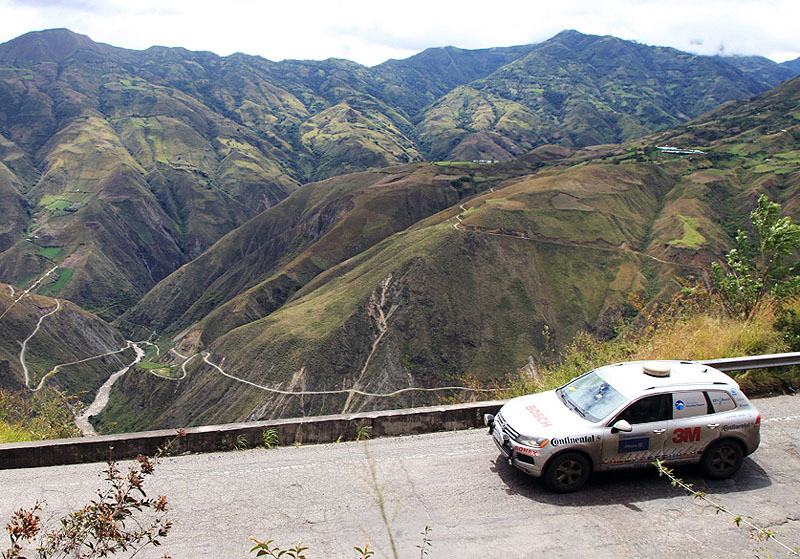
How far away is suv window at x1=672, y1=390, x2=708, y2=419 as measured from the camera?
8391 mm

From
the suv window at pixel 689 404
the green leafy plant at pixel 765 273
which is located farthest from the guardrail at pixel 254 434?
the green leafy plant at pixel 765 273

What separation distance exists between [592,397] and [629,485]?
149cm

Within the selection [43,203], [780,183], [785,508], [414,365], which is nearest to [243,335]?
[414,365]

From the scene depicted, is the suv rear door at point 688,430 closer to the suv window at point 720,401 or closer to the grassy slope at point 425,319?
the suv window at point 720,401

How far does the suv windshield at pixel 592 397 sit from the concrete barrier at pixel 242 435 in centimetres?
219

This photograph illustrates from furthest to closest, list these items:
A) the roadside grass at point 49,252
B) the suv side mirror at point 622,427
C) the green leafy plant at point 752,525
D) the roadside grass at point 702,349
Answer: the roadside grass at point 49,252, the roadside grass at point 702,349, the suv side mirror at point 622,427, the green leafy plant at point 752,525

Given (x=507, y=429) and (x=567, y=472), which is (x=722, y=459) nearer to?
(x=567, y=472)

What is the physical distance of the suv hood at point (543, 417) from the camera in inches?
324

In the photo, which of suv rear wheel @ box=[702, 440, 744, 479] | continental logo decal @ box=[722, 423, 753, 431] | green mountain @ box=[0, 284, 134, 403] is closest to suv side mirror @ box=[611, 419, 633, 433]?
suv rear wheel @ box=[702, 440, 744, 479]

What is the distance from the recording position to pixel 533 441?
8.20 metres

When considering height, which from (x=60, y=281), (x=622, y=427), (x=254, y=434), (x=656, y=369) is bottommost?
(x=60, y=281)

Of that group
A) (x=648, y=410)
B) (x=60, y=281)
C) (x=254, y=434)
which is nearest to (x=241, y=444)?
(x=254, y=434)

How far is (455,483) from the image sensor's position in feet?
28.3

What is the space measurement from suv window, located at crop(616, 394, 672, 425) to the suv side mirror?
219 millimetres
